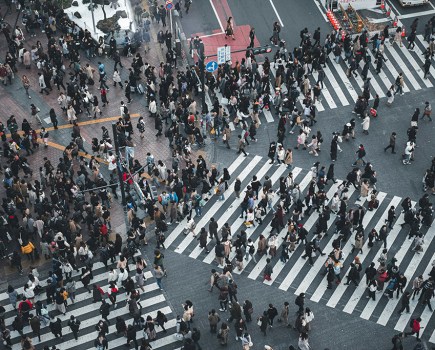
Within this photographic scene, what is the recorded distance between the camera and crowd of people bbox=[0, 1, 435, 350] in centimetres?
3706

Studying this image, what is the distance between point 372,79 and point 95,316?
23378 millimetres

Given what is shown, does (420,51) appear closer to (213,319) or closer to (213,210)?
(213,210)

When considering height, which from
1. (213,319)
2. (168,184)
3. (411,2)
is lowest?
(213,319)

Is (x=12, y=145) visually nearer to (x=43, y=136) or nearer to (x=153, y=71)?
(x=43, y=136)

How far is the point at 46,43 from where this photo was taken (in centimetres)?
5338

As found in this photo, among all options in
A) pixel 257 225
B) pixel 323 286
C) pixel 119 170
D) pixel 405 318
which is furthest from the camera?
pixel 257 225

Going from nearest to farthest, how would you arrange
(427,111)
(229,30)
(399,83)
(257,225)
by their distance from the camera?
(257,225) < (427,111) < (399,83) < (229,30)

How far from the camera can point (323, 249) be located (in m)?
40.1

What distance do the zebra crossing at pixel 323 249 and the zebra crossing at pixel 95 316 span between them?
10.5ft

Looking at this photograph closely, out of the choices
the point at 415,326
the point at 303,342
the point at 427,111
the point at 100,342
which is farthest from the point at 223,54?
the point at 415,326

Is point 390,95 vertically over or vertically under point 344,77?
under

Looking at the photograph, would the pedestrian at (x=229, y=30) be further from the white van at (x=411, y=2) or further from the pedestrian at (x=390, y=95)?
the white van at (x=411, y=2)

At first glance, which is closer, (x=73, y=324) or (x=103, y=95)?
(x=73, y=324)

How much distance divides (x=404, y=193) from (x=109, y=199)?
1513cm
